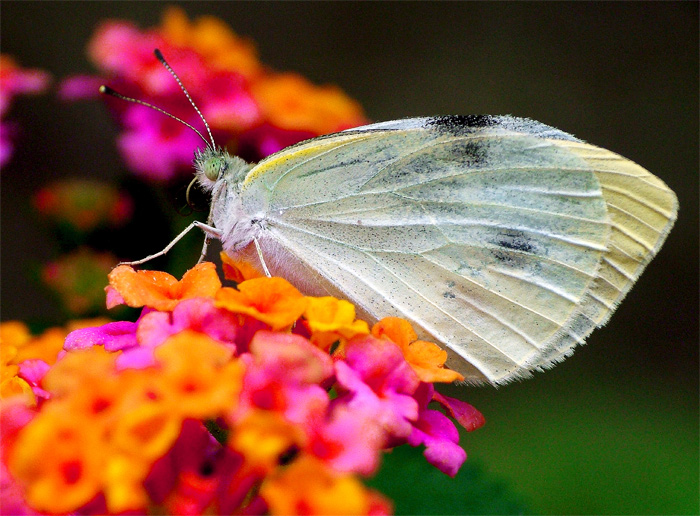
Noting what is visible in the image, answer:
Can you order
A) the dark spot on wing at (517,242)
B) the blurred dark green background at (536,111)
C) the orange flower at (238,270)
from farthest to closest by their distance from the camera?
the blurred dark green background at (536,111)
the dark spot on wing at (517,242)
the orange flower at (238,270)

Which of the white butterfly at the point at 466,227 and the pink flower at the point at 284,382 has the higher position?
the white butterfly at the point at 466,227

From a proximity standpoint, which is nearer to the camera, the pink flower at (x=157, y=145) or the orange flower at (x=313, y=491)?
the orange flower at (x=313, y=491)

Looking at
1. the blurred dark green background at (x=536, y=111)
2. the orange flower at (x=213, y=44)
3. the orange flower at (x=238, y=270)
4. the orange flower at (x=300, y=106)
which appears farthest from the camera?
the blurred dark green background at (x=536, y=111)

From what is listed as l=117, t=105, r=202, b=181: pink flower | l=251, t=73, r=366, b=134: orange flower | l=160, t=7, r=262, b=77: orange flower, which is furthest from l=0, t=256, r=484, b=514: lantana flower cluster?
l=160, t=7, r=262, b=77: orange flower

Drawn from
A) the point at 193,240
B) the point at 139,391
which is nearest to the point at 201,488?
the point at 139,391

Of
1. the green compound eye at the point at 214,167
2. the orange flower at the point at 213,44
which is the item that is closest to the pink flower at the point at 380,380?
the green compound eye at the point at 214,167

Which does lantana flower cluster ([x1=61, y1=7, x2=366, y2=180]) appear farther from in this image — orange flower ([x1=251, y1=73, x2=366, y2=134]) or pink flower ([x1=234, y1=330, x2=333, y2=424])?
pink flower ([x1=234, y1=330, x2=333, y2=424])

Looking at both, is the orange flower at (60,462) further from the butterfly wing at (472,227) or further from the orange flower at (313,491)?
the butterfly wing at (472,227)
